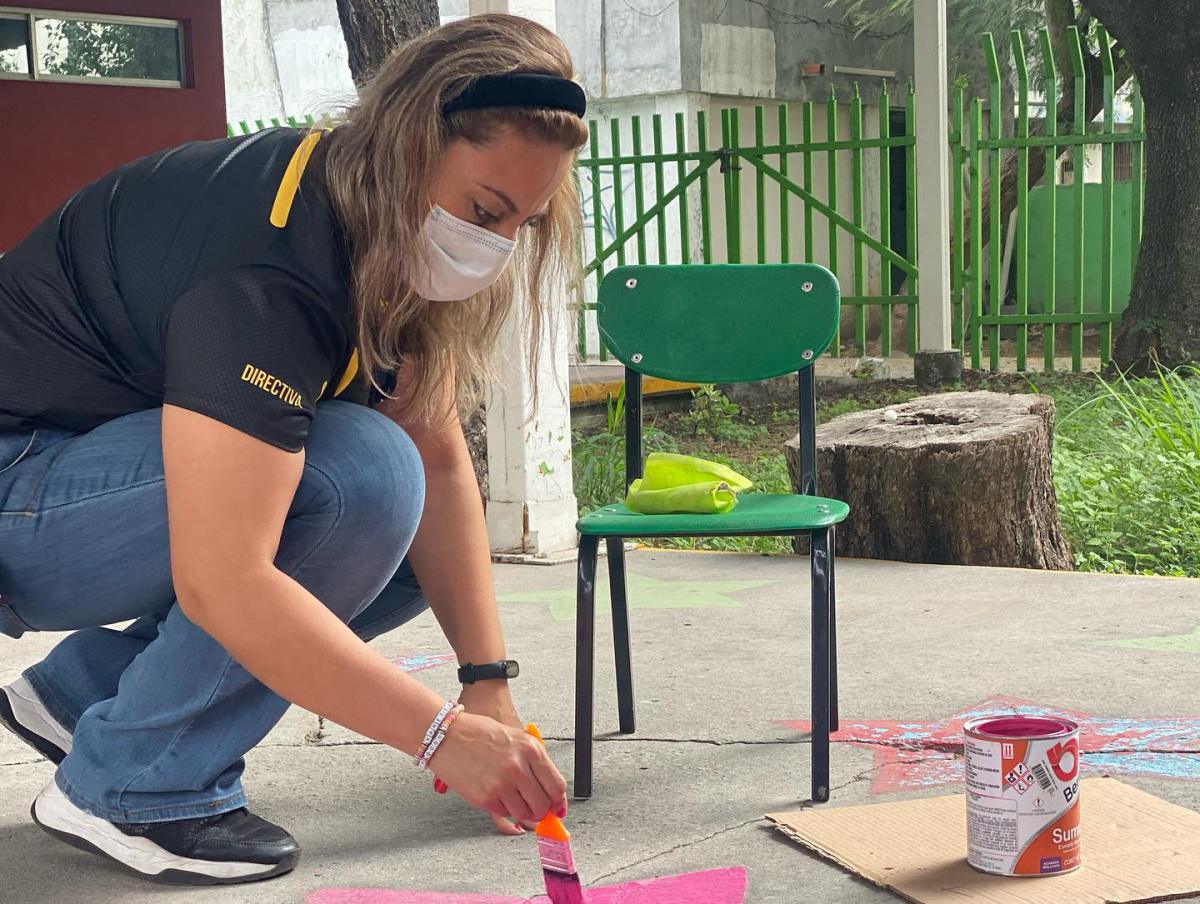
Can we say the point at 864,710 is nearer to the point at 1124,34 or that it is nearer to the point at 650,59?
the point at 1124,34

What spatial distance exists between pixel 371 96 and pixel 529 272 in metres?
0.35

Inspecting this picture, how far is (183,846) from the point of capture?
2129mm

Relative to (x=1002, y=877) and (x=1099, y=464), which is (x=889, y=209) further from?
(x=1002, y=877)

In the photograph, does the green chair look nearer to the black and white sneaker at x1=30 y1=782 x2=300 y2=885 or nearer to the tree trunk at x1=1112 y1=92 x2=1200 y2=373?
the black and white sneaker at x1=30 y1=782 x2=300 y2=885

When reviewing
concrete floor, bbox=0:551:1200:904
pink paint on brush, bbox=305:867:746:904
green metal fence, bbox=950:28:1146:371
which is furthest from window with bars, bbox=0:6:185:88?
pink paint on brush, bbox=305:867:746:904

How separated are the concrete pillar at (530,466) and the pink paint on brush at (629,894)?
2.63m

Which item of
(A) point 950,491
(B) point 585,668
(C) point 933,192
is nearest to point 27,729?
(B) point 585,668

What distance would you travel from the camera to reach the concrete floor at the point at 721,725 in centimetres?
220

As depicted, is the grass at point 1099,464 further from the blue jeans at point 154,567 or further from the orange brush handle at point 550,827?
the orange brush handle at point 550,827

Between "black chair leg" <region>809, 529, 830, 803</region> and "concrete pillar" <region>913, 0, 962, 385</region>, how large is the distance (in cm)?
649

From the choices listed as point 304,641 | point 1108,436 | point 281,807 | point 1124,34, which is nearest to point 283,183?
point 304,641

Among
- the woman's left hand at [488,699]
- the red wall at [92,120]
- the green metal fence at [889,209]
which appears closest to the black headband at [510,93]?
the woman's left hand at [488,699]

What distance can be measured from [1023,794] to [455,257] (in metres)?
1.03

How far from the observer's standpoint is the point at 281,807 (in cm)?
249
